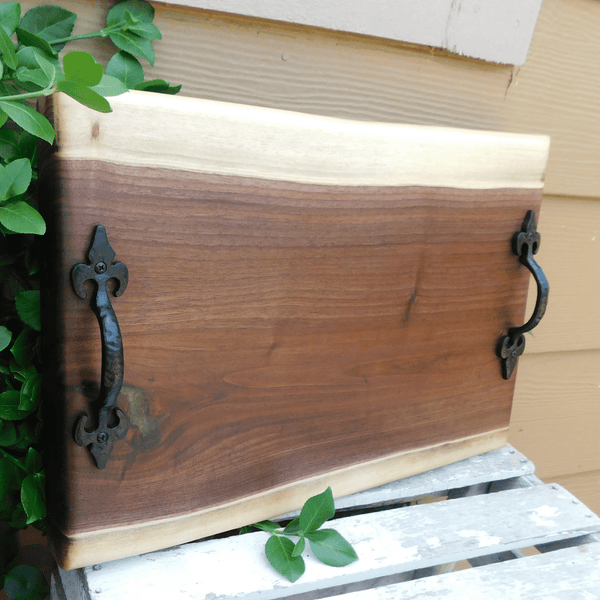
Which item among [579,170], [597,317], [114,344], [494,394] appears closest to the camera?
[114,344]

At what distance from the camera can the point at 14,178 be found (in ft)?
1.48

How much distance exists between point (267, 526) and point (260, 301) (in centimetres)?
26

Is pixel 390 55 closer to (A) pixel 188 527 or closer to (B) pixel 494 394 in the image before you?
(B) pixel 494 394

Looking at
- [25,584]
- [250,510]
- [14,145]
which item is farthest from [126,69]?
[25,584]

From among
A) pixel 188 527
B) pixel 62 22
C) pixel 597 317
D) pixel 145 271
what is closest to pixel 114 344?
pixel 145 271

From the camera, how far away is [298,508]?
0.65m

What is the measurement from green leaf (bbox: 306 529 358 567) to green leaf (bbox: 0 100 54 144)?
455 millimetres

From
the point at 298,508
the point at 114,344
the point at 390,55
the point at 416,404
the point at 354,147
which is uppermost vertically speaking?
the point at 390,55

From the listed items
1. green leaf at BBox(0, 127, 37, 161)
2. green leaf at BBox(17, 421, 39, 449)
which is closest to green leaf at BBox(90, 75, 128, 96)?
green leaf at BBox(0, 127, 37, 161)

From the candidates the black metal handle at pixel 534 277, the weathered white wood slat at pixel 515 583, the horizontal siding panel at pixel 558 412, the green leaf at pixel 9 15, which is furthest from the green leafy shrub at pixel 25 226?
the horizontal siding panel at pixel 558 412

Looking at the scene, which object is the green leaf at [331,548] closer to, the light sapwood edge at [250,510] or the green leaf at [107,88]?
the light sapwood edge at [250,510]

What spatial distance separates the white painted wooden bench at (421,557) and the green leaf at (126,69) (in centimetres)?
50

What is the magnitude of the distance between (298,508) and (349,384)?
0.16 metres

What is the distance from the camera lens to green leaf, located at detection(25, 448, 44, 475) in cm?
56
